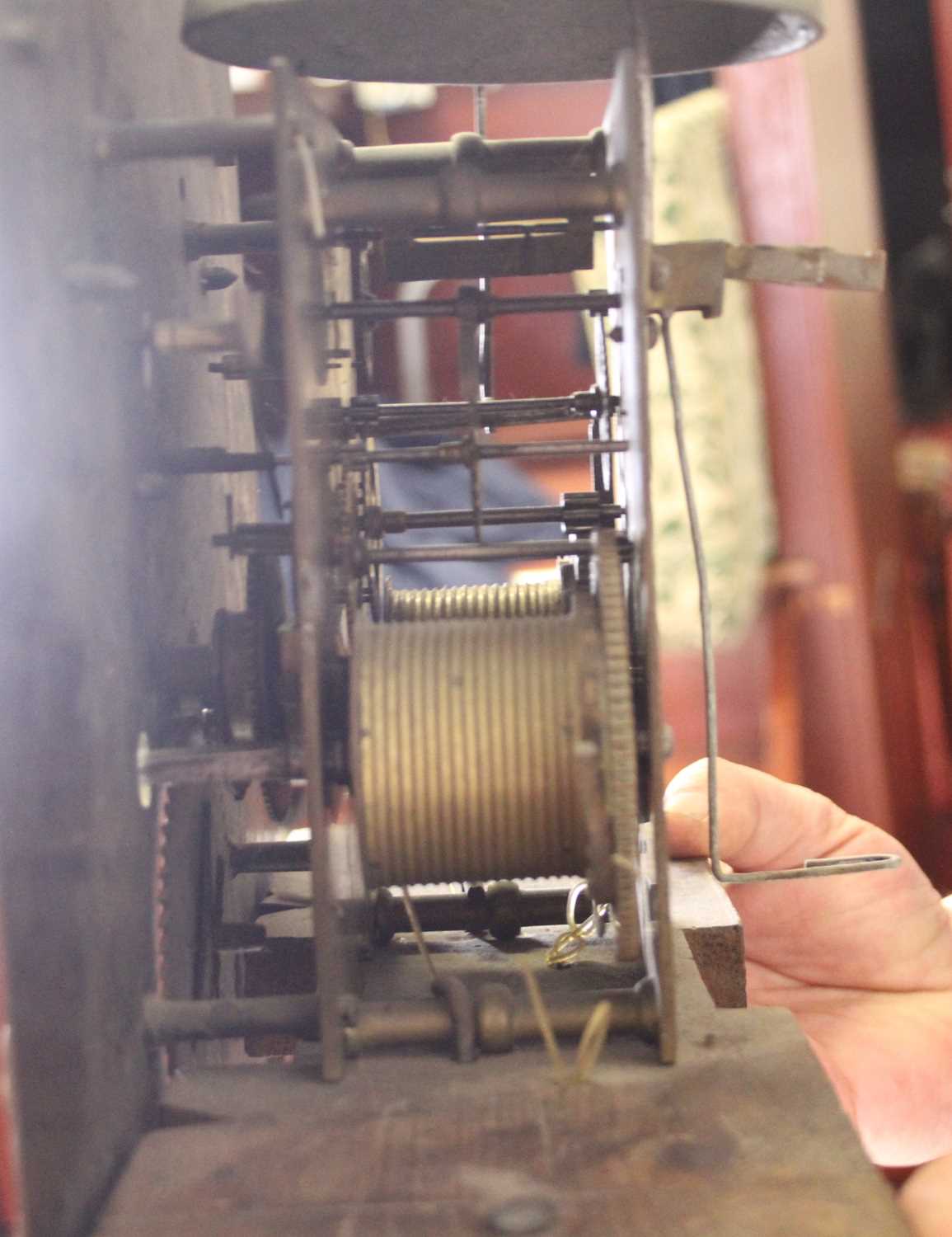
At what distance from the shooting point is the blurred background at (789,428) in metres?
3.73

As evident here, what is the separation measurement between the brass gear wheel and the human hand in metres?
0.53

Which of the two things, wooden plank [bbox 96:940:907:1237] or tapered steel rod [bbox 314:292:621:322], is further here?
tapered steel rod [bbox 314:292:621:322]

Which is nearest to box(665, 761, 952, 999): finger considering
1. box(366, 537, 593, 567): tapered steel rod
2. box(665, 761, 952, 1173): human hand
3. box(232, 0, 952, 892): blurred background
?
box(665, 761, 952, 1173): human hand

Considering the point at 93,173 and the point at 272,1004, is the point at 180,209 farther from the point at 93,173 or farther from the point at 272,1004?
the point at 272,1004

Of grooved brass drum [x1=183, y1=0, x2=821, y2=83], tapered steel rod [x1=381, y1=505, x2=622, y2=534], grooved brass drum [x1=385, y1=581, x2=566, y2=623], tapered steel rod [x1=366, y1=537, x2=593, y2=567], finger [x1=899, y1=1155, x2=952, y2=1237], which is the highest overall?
grooved brass drum [x1=183, y1=0, x2=821, y2=83]

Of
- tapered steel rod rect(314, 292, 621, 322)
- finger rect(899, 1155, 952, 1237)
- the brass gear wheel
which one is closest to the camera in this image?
the brass gear wheel

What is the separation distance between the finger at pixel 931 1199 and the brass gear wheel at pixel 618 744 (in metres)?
0.42

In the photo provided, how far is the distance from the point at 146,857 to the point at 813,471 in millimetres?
2951

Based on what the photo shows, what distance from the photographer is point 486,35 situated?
1.39 metres

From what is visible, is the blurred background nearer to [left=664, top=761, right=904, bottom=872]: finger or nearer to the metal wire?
[left=664, top=761, right=904, bottom=872]: finger

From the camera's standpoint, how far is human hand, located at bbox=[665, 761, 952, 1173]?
171 centimetres

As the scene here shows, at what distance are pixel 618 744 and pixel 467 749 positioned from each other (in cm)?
12

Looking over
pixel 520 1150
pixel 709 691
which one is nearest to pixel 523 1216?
pixel 520 1150

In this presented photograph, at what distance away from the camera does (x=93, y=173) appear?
115cm
